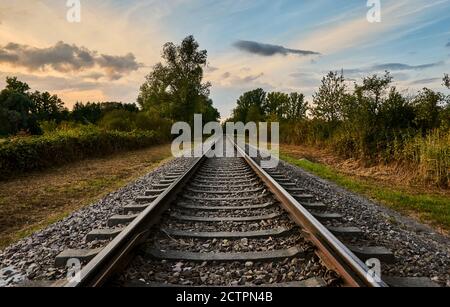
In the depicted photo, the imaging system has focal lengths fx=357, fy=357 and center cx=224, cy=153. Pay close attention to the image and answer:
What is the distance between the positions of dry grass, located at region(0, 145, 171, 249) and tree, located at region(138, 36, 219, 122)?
34.5 m

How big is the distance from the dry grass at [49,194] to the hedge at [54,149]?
1.26 ft

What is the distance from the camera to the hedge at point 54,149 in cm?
924

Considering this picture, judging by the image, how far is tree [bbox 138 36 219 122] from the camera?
45.4 m

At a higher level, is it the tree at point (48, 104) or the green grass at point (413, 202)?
the tree at point (48, 104)

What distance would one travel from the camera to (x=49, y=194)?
7.39 meters

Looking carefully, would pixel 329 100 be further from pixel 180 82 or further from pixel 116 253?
pixel 180 82

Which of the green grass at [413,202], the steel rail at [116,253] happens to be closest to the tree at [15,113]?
the green grass at [413,202]

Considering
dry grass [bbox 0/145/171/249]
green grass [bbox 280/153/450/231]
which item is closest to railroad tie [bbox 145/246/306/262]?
dry grass [bbox 0/145/171/249]

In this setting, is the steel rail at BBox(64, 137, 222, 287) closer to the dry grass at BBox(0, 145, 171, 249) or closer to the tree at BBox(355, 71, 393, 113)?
the dry grass at BBox(0, 145, 171, 249)

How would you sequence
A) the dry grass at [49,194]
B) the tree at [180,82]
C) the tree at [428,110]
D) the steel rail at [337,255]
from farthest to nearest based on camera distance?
the tree at [180,82] → the tree at [428,110] → the dry grass at [49,194] → the steel rail at [337,255]

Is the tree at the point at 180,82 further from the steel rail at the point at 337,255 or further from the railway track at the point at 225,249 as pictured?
the steel rail at the point at 337,255

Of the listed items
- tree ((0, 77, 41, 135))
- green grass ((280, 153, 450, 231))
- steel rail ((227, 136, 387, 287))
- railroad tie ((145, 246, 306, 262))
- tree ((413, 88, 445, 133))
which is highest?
tree ((0, 77, 41, 135))

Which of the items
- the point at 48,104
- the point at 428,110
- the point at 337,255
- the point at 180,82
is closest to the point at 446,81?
the point at 428,110
